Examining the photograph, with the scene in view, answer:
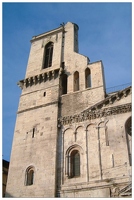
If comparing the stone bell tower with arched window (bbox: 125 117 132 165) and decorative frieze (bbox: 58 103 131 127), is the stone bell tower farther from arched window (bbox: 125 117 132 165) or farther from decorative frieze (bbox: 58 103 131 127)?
arched window (bbox: 125 117 132 165)

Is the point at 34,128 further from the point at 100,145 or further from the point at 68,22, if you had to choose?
the point at 68,22

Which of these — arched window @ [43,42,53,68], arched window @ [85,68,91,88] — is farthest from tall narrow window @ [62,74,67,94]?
arched window @ [43,42,53,68]

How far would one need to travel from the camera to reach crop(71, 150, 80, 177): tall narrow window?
15.1 m

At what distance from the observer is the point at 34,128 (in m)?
17.8

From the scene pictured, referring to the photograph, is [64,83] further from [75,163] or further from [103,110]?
[75,163]

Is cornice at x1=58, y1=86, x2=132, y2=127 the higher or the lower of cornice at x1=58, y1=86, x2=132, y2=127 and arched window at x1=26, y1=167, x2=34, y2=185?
the higher

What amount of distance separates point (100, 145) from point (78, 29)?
1404 cm

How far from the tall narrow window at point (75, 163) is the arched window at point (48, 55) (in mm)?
9221

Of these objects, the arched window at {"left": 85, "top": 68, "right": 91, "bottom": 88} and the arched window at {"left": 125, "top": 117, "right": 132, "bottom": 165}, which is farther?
the arched window at {"left": 85, "top": 68, "right": 91, "bottom": 88}

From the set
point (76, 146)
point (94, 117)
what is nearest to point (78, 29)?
point (94, 117)

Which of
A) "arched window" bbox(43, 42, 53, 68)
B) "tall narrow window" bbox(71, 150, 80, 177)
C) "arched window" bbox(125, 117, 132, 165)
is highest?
"arched window" bbox(43, 42, 53, 68)

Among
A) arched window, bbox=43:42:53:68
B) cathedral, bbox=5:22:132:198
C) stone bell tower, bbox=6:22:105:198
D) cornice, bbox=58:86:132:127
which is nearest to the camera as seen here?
cathedral, bbox=5:22:132:198

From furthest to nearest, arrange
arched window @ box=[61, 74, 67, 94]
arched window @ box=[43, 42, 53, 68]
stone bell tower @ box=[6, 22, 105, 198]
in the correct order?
arched window @ box=[43, 42, 53, 68]
arched window @ box=[61, 74, 67, 94]
stone bell tower @ box=[6, 22, 105, 198]

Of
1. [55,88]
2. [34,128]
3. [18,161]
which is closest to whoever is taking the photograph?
[18,161]
